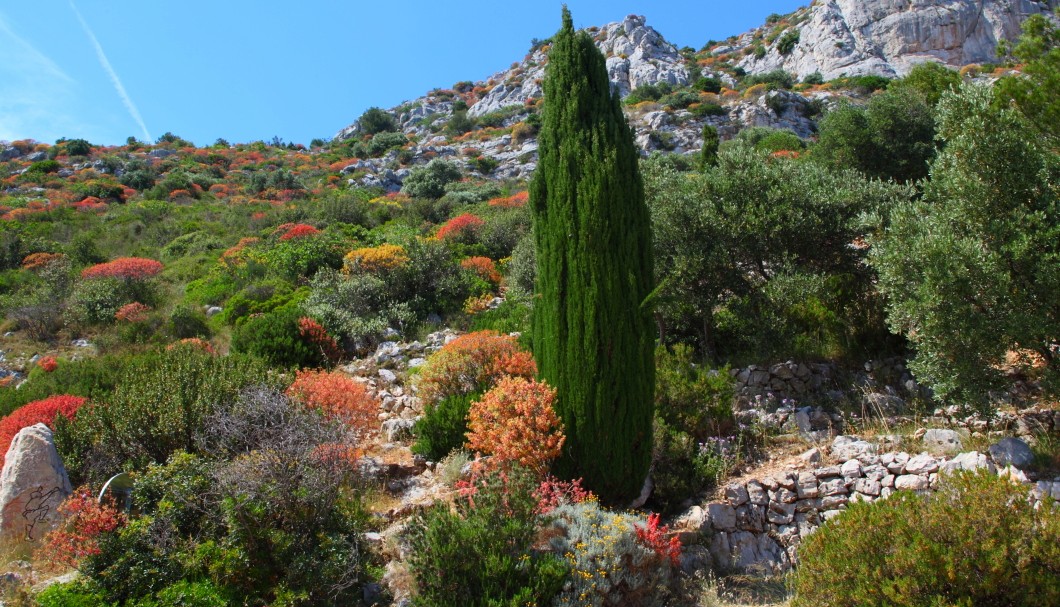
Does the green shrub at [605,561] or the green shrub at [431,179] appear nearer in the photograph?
the green shrub at [605,561]

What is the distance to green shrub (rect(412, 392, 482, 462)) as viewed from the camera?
23.7ft

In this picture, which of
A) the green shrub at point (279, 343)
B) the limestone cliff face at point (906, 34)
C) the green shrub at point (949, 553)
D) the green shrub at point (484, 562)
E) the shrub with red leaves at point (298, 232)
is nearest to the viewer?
the green shrub at point (949, 553)

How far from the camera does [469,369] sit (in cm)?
809

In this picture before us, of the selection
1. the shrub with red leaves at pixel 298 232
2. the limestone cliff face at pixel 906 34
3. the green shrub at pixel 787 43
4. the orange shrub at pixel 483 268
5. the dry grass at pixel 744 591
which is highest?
the green shrub at pixel 787 43

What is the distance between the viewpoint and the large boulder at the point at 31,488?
5.57m

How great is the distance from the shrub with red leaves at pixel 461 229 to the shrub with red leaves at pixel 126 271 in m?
8.11

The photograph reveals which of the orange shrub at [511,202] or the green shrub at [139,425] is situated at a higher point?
the orange shrub at [511,202]

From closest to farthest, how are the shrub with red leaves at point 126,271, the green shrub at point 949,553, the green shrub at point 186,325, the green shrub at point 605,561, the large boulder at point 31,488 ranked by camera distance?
the green shrub at point 949,553, the green shrub at point 605,561, the large boulder at point 31,488, the green shrub at point 186,325, the shrub with red leaves at point 126,271

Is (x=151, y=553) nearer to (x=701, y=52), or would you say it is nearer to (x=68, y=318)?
(x=68, y=318)

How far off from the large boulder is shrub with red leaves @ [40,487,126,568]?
2.41 ft

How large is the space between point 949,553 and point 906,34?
59.8 meters

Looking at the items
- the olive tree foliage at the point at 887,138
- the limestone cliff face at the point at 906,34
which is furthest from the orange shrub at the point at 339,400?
the limestone cliff face at the point at 906,34

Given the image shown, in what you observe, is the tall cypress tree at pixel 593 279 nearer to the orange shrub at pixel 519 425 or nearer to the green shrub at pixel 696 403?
the orange shrub at pixel 519 425

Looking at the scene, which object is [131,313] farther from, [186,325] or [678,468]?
[678,468]
